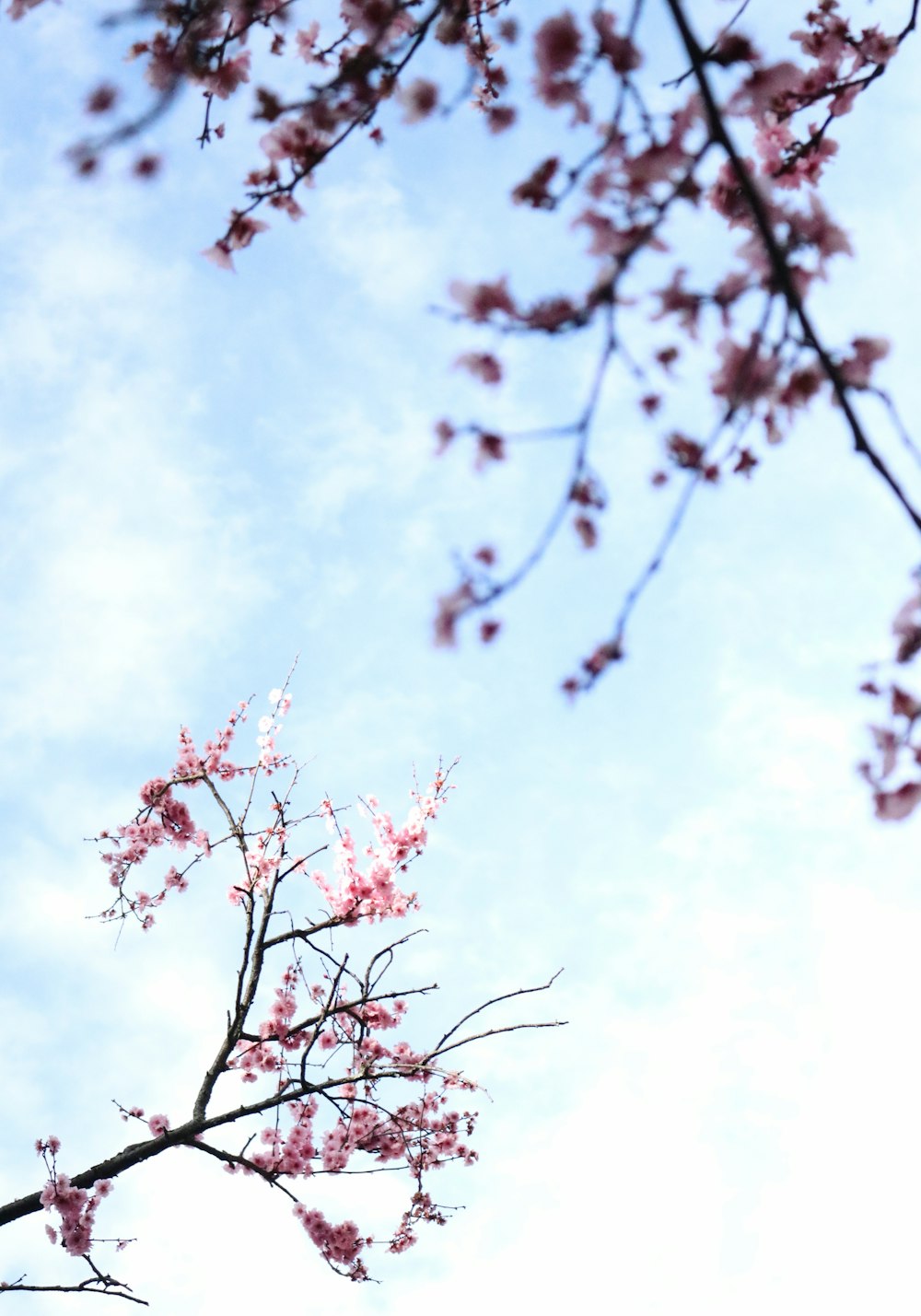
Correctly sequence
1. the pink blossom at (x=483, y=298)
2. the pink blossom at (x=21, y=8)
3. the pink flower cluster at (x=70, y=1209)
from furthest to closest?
1. the pink flower cluster at (x=70, y=1209)
2. the pink blossom at (x=21, y=8)
3. the pink blossom at (x=483, y=298)

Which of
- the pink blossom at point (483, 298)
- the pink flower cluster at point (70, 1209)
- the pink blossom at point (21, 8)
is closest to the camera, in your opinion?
the pink blossom at point (483, 298)

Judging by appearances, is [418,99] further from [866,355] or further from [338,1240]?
[338,1240]

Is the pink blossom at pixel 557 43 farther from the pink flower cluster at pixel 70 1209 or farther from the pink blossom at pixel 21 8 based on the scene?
the pink flower cluster at pixel 70 1209

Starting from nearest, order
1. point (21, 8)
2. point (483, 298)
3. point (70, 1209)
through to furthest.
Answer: point (483, 298) → point (21, 8) → point (70, 1209)

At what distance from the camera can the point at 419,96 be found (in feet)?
13.6

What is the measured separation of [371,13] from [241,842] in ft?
23.5

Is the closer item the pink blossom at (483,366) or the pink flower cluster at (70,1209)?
the pink blossom at (483,366)

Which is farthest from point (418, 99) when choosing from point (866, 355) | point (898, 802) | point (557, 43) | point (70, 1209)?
point (70, 1209)

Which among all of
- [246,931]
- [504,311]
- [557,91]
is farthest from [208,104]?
[246,931]

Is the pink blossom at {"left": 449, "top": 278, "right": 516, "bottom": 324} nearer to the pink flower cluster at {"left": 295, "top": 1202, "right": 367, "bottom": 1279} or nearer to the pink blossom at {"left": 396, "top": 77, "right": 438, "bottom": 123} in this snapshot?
the pink blossom at {"left": 396, "top": 77, "right": 438, "bottom": 123}

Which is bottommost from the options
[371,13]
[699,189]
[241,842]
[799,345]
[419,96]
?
[799,345]

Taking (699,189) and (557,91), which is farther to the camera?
(557,91)

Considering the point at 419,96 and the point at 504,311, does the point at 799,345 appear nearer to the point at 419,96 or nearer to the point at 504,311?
the point at 504,311

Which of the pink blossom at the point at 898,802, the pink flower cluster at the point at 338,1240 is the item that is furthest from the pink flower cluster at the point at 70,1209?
the pink blossom at the point at 898,802
